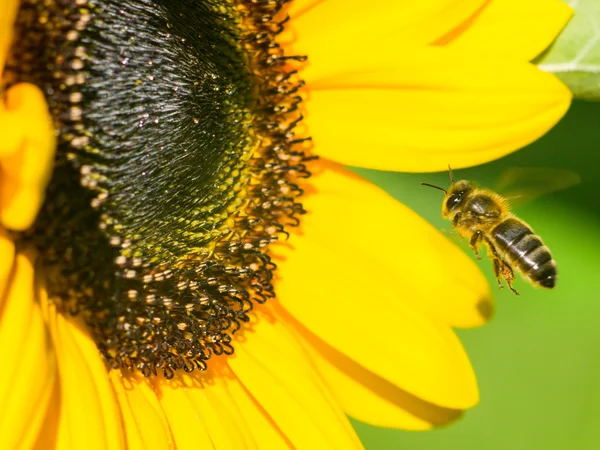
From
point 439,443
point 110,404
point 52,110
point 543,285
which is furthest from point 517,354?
point 52,110

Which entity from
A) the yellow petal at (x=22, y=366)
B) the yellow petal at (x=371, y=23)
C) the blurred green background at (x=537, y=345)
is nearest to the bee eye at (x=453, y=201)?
the blurred green background at (x=537, y=345)

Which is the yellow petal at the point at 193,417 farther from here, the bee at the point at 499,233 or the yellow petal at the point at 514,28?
the yellow petal at the point at 514,28

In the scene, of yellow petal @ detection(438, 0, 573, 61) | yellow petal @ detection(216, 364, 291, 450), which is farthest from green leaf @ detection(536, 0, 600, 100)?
yellow petal @ detection(216, 364, 291, 450)

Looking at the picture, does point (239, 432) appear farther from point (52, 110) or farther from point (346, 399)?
point (52, 110)

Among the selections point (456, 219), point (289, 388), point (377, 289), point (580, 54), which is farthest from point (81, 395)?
point (580, 54)

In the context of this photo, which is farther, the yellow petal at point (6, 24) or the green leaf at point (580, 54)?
the green leaf at point (580, 54)

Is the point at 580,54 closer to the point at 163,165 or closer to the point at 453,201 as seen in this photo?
the point at 453,201

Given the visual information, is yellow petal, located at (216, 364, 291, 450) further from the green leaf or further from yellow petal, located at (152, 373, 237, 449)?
the green leaf

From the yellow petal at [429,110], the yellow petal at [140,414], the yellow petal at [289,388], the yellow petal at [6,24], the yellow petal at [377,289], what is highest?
the yellow petal at [429,110]

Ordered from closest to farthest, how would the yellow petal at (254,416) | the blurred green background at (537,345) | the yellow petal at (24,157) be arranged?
the yellow petal at (24,157)
the yellow petal at (254,416)
the blurred green background at (537,345)

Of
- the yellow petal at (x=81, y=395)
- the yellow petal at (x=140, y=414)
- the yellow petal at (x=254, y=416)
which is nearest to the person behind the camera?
the yellow petal at (x=81, y=395)
